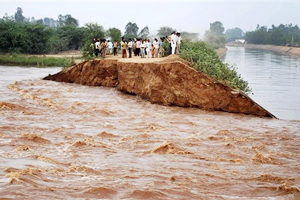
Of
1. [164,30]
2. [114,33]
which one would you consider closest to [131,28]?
[164,30]

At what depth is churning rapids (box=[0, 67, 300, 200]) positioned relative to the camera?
7836mm

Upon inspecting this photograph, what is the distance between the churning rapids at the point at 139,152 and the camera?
309 inches

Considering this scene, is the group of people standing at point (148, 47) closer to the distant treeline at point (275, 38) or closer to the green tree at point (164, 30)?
the green tree at point (164, 30)

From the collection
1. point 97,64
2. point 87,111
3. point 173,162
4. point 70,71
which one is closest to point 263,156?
point 173,162

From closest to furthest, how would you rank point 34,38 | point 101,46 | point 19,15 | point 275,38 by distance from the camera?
point 101,46 < point 34,38 < point 275,38 < point 19,15

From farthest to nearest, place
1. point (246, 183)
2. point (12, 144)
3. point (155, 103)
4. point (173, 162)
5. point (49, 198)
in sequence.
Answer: point (155, 103) < point (12, 144) < point (173, 162) < point (246, 183) < point (49, 198)

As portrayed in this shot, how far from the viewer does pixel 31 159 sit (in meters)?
9.34

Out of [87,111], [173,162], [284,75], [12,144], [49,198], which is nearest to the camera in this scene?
[49,198]

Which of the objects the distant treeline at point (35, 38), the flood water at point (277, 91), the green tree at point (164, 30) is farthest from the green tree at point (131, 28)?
the flood water at point (277, 91)

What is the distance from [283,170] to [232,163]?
1.18 metres

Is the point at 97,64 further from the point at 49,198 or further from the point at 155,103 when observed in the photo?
the point at 49,198

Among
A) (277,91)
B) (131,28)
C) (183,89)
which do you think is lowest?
(277,91)

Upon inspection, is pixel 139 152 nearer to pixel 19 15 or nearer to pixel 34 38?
pixel 34 38

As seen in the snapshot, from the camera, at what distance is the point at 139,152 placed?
36.0 ft
